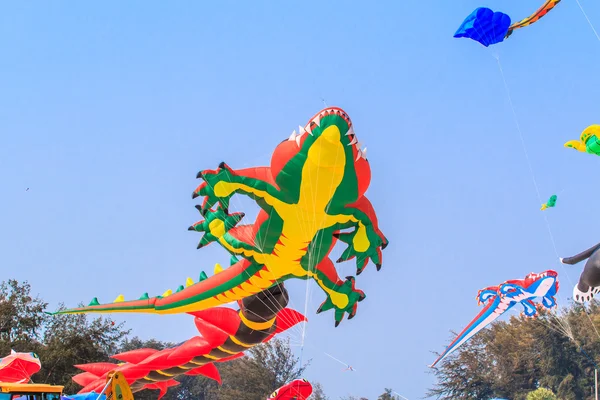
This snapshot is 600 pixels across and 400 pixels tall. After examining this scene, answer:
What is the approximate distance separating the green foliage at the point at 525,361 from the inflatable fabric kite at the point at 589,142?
80.2 feet

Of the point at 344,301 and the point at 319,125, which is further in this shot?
the point at 344,301

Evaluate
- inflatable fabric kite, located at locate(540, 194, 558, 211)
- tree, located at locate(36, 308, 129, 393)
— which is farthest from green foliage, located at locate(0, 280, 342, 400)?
inflatable fabric kite, located at locate(540, 194, 558, 211)

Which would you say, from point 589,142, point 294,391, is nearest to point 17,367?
point 294,391

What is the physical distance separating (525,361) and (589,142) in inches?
1118

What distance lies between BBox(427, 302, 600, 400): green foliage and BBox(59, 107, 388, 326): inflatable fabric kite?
838 inches

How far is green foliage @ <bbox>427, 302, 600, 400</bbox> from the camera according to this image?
32.0m

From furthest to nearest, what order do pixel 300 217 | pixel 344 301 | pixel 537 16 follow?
pixel 344 301 < pixel 300 217 < pixel 537 16

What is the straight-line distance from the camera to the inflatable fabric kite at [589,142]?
7473mm

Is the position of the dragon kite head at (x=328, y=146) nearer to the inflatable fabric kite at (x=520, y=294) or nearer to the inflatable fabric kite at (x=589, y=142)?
the inflatable fabric kite at (x=589, y=142)

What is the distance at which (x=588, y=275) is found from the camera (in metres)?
7.84

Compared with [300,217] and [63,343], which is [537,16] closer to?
[300,217]

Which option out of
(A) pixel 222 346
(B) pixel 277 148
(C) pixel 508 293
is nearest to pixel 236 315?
(A) pixel 222 346

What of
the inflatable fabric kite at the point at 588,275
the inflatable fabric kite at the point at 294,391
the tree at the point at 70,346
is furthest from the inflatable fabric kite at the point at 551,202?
the tree at the point at 70,346

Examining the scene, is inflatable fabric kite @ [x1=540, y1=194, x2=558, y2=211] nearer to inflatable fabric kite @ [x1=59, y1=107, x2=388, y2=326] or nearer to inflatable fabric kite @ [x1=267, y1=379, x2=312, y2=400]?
inflatable fabric kite @ [x1=59, y1=107, x2=388, y2=326]
